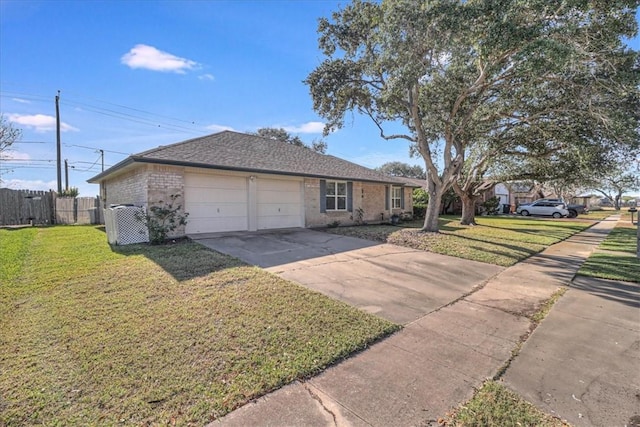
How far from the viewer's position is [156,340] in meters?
3.33

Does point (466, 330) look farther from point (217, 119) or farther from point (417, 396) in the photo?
point (217, 119)

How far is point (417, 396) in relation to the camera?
2.56 meters

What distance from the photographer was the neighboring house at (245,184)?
9596 mm

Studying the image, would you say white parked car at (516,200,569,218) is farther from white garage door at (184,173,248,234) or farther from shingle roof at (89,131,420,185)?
white garage door at (184,173,248,234)

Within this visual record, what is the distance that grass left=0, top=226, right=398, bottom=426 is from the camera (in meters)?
2.41

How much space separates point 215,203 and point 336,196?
5999 mm

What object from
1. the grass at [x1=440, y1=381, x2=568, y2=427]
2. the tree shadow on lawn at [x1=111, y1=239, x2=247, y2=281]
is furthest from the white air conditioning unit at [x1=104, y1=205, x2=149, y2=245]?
the grass at [x1=440, y1=381, x2=568, y2=427]

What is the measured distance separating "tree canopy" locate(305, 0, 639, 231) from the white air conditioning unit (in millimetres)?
7474

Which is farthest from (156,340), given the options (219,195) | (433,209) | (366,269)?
(433,209)

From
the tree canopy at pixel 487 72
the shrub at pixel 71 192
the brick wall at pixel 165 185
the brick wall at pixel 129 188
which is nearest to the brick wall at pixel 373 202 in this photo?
the tree canopy at pixel 487 72

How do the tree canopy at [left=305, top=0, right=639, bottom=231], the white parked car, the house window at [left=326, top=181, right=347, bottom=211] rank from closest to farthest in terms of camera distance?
the tree canopy at [left=305, top=0, right=639, bottom=231], the house window at [left=326, top=181, right=347, bottom=211], the white parked car

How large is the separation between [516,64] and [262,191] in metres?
9.00

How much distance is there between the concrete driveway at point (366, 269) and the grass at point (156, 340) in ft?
2.02

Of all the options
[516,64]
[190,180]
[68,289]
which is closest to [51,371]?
[68,289]
